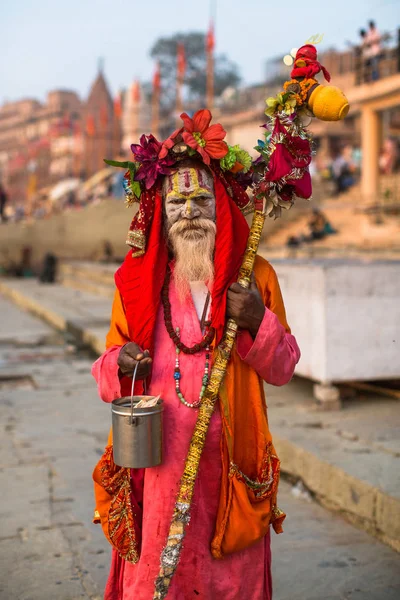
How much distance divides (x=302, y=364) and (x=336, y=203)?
55.9 feet

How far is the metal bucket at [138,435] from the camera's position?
2.44 metres

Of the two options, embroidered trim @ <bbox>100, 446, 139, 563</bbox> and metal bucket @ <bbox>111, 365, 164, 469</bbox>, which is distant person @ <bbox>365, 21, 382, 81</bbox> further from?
metal bucket @ <bbox>111, 365, 164, 469</bbox>

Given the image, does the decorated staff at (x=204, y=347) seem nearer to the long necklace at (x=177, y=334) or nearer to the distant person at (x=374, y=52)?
the long necklace at (x=177, y=334)

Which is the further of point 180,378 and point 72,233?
point 72,233

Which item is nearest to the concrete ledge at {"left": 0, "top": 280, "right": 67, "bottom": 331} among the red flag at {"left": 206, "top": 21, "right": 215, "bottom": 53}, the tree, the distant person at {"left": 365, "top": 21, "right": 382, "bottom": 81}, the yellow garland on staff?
the yellow garland on staff

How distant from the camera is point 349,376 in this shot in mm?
5727

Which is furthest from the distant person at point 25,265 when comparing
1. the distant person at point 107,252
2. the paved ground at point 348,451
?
the paved ground at point 348,451

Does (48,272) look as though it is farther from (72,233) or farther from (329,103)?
(329,103)

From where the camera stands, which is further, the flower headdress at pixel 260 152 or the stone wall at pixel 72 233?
the stone wall at pixel 72 233

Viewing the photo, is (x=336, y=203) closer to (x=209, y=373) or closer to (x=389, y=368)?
(x=389, y=368)

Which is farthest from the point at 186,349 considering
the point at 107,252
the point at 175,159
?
the point at 107,252

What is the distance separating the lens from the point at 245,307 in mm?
2523

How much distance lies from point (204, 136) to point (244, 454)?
1106 millimetres

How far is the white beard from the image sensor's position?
2656 mm
